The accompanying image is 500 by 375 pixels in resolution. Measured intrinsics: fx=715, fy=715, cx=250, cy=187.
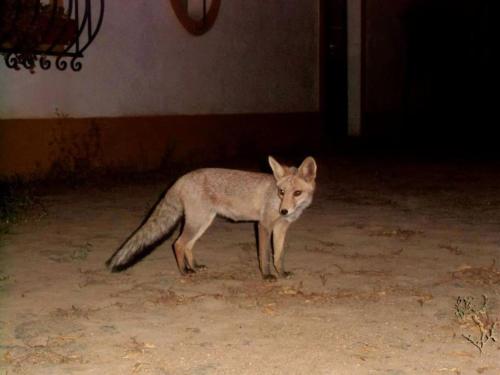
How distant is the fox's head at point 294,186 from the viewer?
4836 mm

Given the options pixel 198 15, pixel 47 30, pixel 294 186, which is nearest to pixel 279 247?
pixel 294 186

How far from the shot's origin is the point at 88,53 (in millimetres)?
9898

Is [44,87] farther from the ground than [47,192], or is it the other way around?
[44,87]

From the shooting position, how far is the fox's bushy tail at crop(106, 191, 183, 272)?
4941 millimetres

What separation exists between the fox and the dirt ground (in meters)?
0.18

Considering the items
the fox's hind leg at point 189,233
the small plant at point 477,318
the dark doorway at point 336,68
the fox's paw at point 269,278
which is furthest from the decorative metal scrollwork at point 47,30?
the dark doorway at point 336,68

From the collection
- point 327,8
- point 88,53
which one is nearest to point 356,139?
point 327,8

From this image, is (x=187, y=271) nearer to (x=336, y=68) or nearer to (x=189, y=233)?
(x=189, y=233)

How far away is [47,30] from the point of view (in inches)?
336

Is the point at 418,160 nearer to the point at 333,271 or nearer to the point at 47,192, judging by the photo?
the point at 47,192

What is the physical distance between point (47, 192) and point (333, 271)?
15.5ft

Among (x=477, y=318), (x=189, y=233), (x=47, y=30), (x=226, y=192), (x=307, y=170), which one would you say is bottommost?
(x=477, y=318)

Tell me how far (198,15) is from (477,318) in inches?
358

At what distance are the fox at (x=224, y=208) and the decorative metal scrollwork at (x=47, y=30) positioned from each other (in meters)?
4.08
